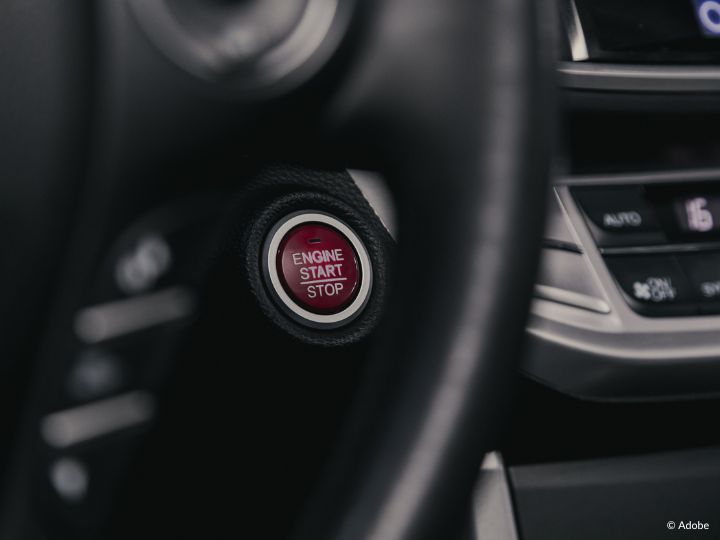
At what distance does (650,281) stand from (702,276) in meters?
0.04

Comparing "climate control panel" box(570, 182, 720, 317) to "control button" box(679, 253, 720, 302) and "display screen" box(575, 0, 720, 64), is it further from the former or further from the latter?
"display screen" box(575, 0, 720, 64)

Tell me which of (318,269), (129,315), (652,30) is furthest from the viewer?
(652,30)

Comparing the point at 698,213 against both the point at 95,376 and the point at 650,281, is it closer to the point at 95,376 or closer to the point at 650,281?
the point at 650,281

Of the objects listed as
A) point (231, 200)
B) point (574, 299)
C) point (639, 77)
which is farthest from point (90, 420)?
point (639, 77)

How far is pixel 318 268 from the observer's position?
72 cm

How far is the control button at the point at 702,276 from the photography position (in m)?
0.79

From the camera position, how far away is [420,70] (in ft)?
1.53

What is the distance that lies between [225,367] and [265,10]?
30 centimetres

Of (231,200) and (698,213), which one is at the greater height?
(231,200)

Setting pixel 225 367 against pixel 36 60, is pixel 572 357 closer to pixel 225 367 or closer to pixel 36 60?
pixel 225 367

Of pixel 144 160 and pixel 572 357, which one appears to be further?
pixel 572 357

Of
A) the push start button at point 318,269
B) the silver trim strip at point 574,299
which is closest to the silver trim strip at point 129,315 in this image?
the push start button at point 318,269

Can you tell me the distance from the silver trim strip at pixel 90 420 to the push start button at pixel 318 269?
0.82ft

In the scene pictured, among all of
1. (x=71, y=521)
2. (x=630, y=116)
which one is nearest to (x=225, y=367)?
(x=71, y=521)
